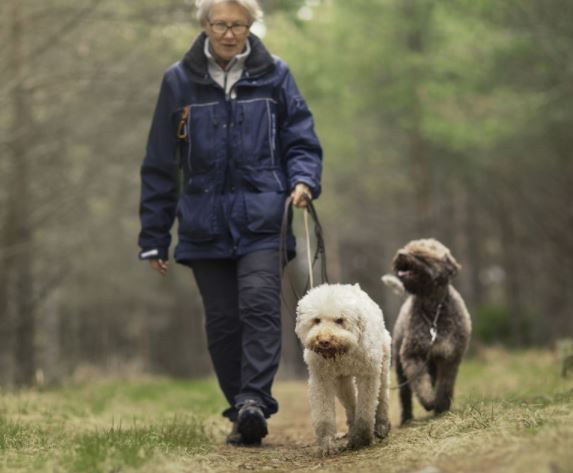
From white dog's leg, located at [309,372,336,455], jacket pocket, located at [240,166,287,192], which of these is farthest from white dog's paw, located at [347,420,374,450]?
jacket pocket, located at [240,166,287,192]

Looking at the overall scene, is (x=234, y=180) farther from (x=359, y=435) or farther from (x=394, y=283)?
(x=359, y=435)

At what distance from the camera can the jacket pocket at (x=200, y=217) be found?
6.11 m

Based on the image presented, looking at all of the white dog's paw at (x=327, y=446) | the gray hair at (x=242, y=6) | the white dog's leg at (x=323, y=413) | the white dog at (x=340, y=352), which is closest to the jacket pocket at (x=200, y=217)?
the white dog at (x=340, y=352)

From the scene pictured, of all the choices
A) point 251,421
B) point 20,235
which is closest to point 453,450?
point 251,421

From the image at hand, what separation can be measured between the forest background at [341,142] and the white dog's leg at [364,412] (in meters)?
5.47

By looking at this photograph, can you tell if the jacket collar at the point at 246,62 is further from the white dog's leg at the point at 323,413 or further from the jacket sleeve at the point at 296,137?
the white dog's leg at the point at 323,413

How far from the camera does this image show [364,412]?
5.29 m

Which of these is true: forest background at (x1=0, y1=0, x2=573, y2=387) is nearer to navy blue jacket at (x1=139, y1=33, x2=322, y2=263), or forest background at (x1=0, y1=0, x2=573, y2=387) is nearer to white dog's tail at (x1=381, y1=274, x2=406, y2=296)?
navy blue jacket at (x1=139, y1=33, x2=322, y2=263)

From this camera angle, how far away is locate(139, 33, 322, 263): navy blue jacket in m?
6.10

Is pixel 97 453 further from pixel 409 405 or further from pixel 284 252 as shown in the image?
pixel 409 405

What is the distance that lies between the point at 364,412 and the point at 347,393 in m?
0.37

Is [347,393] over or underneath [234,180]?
underneath

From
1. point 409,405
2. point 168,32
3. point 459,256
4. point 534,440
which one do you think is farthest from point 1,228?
point 459,256

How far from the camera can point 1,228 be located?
13375mm
